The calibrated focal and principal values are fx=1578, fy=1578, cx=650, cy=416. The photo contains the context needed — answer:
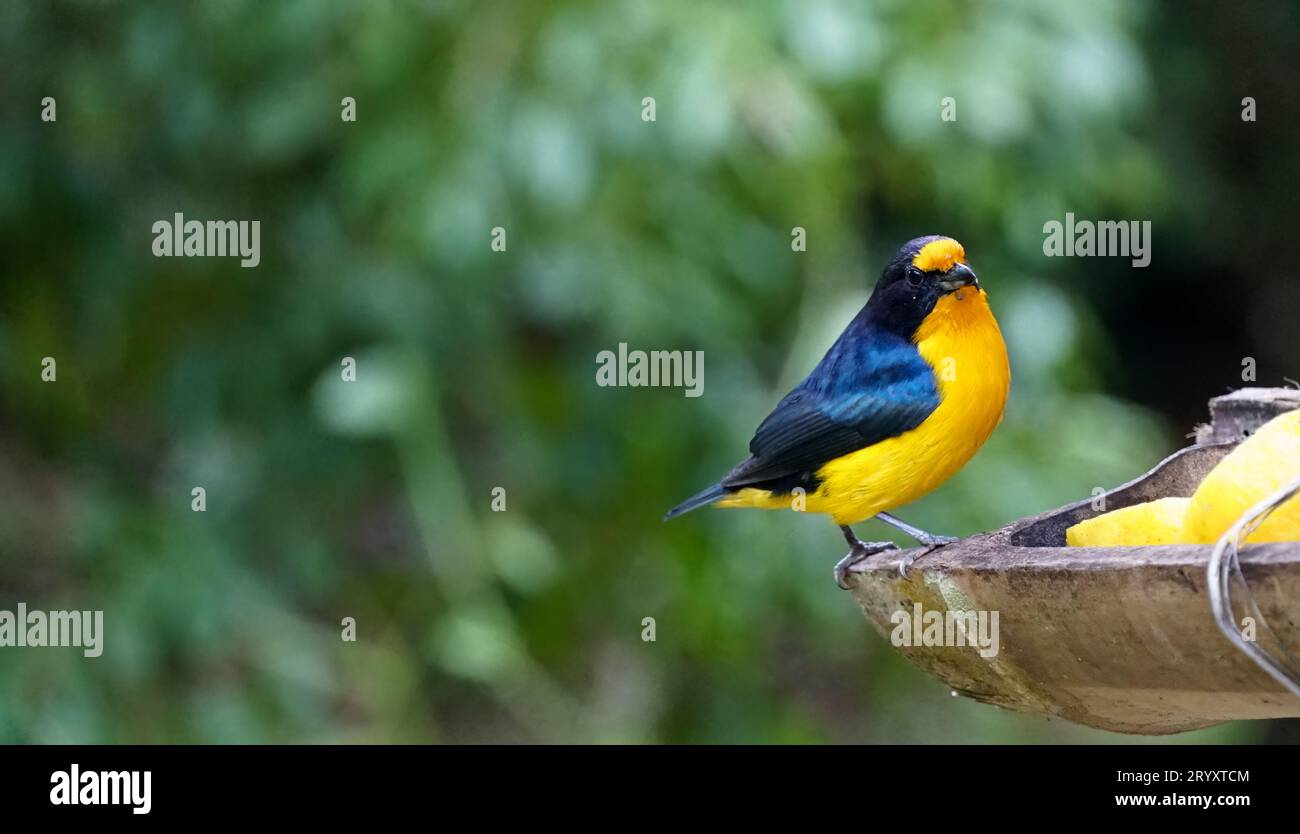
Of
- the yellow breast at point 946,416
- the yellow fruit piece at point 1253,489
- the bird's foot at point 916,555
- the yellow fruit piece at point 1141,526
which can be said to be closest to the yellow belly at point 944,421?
the yellow breast at point 946,416

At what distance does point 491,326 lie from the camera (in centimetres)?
548

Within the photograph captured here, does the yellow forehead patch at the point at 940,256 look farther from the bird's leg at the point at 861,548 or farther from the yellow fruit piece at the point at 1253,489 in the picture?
the yellow fruit piece at the point at 1253,489

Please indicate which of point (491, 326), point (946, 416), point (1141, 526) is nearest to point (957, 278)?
point (946, 416)

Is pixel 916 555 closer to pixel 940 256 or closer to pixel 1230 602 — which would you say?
pixel 1230 602

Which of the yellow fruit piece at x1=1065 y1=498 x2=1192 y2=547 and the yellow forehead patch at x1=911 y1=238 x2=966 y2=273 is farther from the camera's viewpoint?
the yellow forehead patch at x1=911 y1=238 x2=966 y2=273

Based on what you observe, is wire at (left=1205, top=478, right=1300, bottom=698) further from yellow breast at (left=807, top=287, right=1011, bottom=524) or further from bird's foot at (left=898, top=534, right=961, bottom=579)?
yellow breast at (left=807, top=287, right=1011, bottom=524)

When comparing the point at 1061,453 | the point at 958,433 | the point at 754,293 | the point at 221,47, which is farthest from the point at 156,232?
the point at 958,433

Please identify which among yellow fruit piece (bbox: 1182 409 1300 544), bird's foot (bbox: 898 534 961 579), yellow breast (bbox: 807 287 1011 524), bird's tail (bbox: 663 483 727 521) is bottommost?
bird's foot (bbox: 898 534 961 579)

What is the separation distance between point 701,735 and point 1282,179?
3.97m

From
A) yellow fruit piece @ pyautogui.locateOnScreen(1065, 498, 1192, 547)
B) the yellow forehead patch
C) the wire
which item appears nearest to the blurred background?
the yellow forehead patch

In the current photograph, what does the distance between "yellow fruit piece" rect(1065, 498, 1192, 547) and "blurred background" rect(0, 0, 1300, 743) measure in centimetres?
272

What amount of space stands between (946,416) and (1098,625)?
3.86 feet

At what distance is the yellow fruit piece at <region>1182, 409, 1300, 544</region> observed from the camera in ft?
5.80

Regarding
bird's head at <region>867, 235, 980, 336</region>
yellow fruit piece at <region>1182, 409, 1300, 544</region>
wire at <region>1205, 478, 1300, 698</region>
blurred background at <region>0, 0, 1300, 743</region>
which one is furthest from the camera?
blurred background at <region>0, 0, 1300, 743</region>
